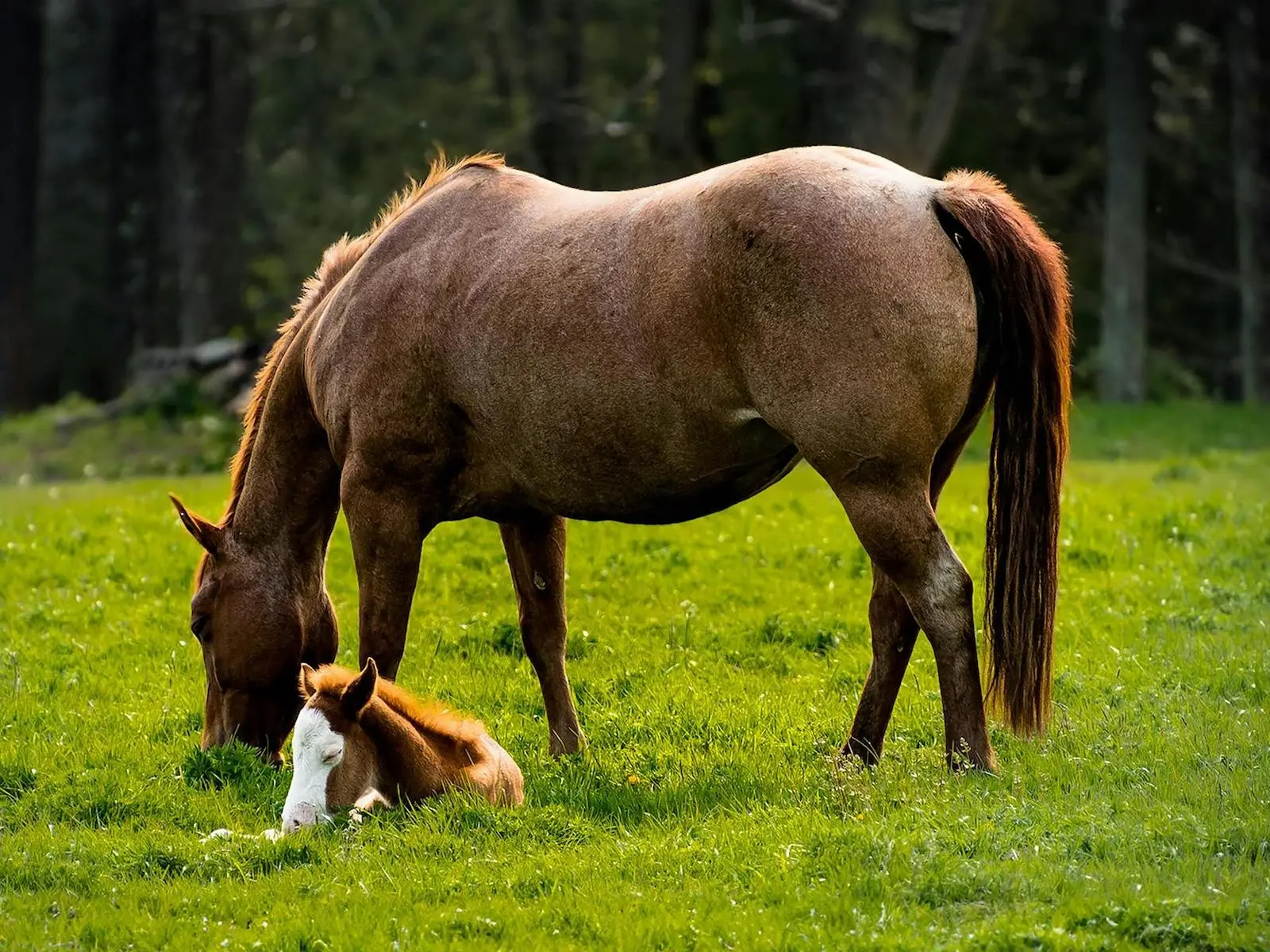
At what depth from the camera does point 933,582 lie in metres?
6.19

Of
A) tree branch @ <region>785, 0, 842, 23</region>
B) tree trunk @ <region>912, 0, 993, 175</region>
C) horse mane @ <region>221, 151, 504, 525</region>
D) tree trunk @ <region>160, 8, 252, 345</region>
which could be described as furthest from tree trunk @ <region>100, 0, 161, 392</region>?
horse mane @ <region>221, 151, 504, 525</region>

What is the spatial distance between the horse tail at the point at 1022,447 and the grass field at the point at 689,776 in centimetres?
45

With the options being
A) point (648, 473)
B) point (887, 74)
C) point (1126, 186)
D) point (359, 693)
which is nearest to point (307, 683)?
point (359, 693)

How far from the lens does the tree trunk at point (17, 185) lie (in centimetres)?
2812

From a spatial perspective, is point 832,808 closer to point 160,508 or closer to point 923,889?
point 923,889

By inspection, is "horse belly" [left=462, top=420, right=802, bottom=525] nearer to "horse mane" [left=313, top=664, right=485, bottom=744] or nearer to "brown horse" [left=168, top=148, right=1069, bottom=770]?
"brown horse" [left=168, top=148, right=1069, bottom=770]

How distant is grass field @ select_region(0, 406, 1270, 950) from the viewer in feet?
17.2

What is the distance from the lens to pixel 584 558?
37.4 feet

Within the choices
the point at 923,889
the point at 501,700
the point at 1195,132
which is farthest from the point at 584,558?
the point at 1195,132

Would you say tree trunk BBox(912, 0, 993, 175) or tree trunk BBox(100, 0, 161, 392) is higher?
tree trunk BBox(912, 0, 993, 175)

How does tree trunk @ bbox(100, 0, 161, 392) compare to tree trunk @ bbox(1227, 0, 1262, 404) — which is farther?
tree trunk @ bbox(100, 0, 161, 392)

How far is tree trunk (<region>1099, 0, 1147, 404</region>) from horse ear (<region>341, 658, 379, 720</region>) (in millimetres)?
21869

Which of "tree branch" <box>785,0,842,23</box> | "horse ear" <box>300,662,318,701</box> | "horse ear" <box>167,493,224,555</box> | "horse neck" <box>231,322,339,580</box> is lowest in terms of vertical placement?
"horse ear" <box>300,662,318,701</box>

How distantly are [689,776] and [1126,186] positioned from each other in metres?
21.3
